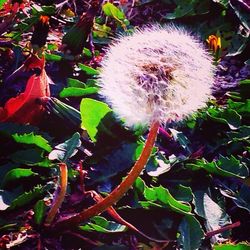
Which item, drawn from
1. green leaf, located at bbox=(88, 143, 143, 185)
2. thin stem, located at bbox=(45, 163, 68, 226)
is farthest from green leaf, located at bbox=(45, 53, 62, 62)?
thin stem, located at bbox=(45, 163, 68, 226)

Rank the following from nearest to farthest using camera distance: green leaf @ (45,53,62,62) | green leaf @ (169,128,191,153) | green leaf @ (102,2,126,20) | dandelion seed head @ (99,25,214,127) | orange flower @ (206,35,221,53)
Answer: dandelion seed head @ (99,25,214,127) → green leaf @ (169,128,191,153) → green leaf @ (45,53,62,62) → orange flower @ (206,35,221,53) → green leaf @ (102,2,126,20)

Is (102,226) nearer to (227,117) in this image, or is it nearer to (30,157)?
(30,157)

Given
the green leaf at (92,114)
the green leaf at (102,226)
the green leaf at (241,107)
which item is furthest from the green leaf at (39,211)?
the green leaf at (241,107)

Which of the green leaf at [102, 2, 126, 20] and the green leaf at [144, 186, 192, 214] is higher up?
the green leaf at [102, 2, 126, 20]

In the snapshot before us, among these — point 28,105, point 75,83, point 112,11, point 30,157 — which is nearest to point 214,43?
point 112,11

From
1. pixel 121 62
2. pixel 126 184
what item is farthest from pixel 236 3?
pixel 126 184

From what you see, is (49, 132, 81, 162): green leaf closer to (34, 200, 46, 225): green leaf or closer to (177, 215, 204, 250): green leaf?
(34, 200, 46, 225): green leaf

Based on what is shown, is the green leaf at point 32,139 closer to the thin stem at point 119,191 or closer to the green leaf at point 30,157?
the green leaf at point 30,157
